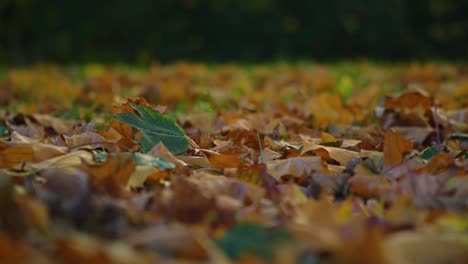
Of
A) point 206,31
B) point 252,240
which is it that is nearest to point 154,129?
point 252,240

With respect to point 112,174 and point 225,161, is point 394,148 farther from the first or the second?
point 112,174

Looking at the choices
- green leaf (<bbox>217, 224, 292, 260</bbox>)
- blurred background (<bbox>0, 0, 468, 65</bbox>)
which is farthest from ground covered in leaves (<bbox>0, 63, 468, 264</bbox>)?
blurred background (<bbox>0, 0, 468, 65</bbox>)

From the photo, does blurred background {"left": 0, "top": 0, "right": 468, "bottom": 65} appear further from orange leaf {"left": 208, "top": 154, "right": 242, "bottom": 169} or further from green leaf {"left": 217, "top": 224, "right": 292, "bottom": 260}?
green leaf {"left": 217, "top": 224, "right": 292, "bottom": 260}

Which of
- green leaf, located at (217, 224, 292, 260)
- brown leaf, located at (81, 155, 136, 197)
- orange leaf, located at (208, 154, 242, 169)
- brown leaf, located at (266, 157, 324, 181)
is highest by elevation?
green leaf, located at (217, 224, 292, 260)

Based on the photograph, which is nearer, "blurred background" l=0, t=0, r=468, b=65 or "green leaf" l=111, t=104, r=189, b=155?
"green leaf" l=111, t=104, r=189, b=155

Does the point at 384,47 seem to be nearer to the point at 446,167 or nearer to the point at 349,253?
the point at 446,167

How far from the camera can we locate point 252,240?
3.16 ft

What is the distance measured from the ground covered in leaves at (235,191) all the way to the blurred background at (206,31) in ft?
25.7

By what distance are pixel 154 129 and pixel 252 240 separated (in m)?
0.78

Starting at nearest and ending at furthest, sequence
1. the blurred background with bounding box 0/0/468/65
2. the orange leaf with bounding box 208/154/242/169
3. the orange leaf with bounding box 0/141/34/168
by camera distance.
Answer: the orange leaf with bounding box 0/141/34/168
the orange leaf with bounding box 208/154/242/169
the blurred background with bounding box 0/0/468/65

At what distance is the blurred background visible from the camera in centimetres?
1015

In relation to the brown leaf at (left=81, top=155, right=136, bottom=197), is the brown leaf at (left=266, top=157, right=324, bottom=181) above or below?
below

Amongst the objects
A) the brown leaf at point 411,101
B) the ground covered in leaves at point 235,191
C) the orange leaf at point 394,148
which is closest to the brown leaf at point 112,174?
the ground covered in leaves at point 235,191

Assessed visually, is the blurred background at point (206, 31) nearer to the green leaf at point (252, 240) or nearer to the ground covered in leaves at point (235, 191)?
the ground covered in leaves at point (235, 191)
